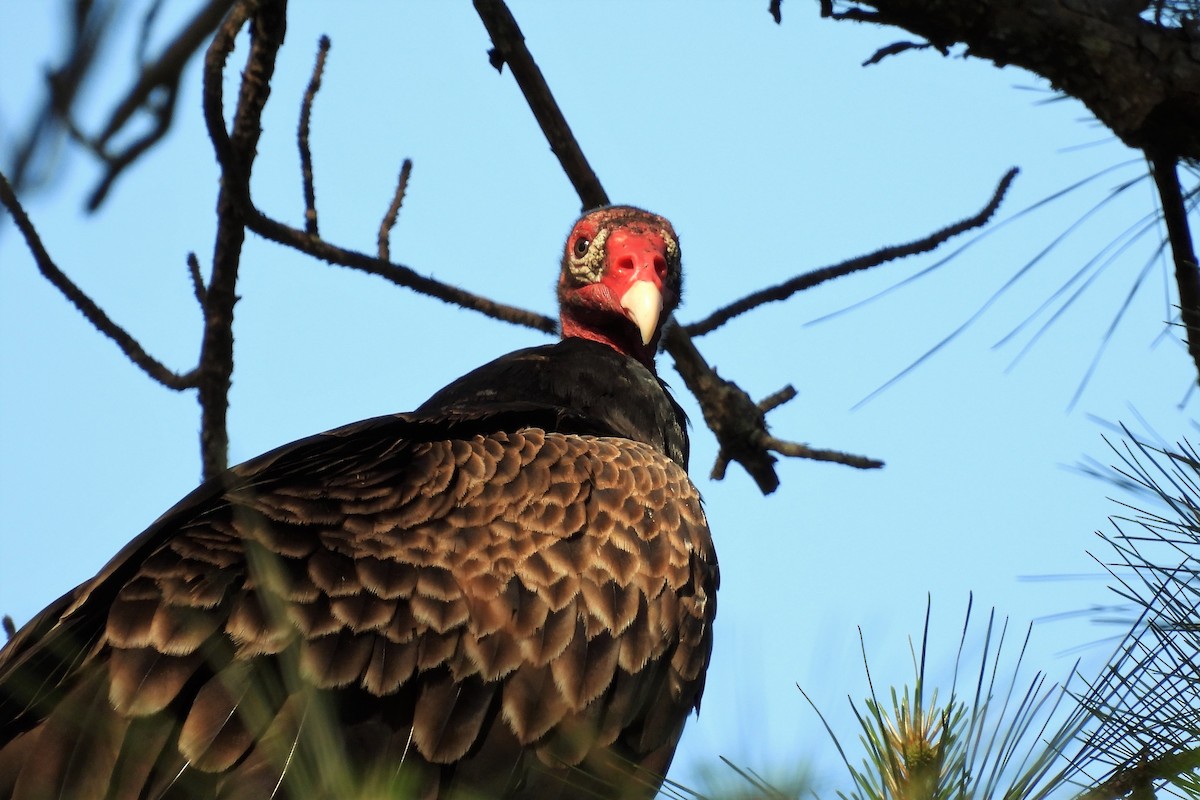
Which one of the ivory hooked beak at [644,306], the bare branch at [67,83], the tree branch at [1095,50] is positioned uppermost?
the tree branch at [1095,50]

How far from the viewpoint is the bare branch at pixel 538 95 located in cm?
441

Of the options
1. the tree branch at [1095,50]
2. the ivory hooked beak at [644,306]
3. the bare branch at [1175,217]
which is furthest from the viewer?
the ivory hooked beak at [644,306]

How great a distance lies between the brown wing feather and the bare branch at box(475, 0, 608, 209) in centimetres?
112

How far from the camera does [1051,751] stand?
2113 millimetres

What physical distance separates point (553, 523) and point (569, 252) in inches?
86.2

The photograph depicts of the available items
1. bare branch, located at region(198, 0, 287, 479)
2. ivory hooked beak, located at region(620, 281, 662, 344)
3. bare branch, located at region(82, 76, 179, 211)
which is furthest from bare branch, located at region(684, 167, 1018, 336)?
bare branch, located at region(82, 76, 179, 211)

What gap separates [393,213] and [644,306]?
43.6 inches

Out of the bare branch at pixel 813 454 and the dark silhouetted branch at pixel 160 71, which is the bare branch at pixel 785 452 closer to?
the bare branch at pixel 813 454

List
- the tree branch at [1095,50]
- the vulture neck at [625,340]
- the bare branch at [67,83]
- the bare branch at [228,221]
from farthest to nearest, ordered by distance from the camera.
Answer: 1. the vulture neck at [625,340]
2. the tree branch at [1095,50]
3. the bare branch at [228,221]
4. the bare branch at [67,83]

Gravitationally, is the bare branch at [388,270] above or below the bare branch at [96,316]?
above

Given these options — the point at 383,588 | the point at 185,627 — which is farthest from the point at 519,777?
the point at 185,627

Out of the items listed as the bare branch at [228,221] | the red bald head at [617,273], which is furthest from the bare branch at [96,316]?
the red bald head at [617,273]

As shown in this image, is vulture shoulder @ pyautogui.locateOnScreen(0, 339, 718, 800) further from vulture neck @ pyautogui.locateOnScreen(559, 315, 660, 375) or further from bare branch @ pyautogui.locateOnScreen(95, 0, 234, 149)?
bare branch @ pyautogui.locateOnScreen(95, 0, 234, 149)

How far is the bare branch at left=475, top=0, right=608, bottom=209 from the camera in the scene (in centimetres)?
441
